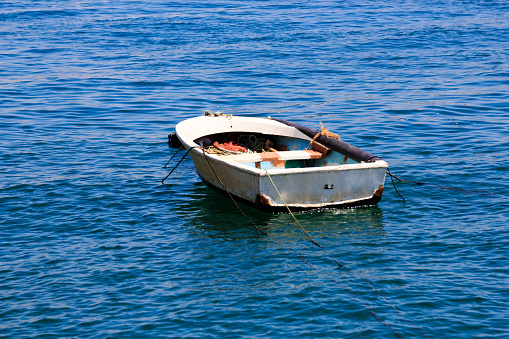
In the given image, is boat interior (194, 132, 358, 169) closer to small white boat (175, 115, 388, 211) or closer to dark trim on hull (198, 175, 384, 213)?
small white boat (175, 115, 388, 211)

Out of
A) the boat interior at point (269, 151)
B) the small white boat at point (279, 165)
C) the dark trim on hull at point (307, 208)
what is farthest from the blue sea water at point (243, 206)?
the boat interior at point (269, 151)

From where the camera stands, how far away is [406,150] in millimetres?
13312

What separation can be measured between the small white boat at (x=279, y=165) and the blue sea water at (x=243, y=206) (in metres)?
0.32

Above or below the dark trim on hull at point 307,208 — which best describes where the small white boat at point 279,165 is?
above

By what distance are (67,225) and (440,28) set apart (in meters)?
22.5

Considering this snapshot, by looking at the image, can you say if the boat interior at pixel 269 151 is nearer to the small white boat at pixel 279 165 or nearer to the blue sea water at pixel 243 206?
the small white boat at pixel 279 165

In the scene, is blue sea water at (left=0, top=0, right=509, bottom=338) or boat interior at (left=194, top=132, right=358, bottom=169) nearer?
blue sea water at (left=0, top=0, right=509, bottom=338)

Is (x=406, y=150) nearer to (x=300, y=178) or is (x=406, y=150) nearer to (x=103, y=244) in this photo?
(x=300, y=178)

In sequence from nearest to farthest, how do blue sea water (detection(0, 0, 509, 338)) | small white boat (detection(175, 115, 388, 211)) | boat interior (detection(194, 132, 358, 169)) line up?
blue sea water (detection(0, 0, 509, 338))
small white boat (detection(175, 115, 388, 211))
boat interior (detection(194, 132, 358, 169))

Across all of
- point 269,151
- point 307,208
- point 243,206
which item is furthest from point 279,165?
point 307,208

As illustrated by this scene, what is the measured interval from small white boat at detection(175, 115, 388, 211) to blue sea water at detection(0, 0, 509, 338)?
323 mm

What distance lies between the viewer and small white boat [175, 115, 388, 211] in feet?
30.9

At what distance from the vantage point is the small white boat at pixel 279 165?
30.9 feet

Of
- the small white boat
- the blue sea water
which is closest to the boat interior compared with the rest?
the small white boat
